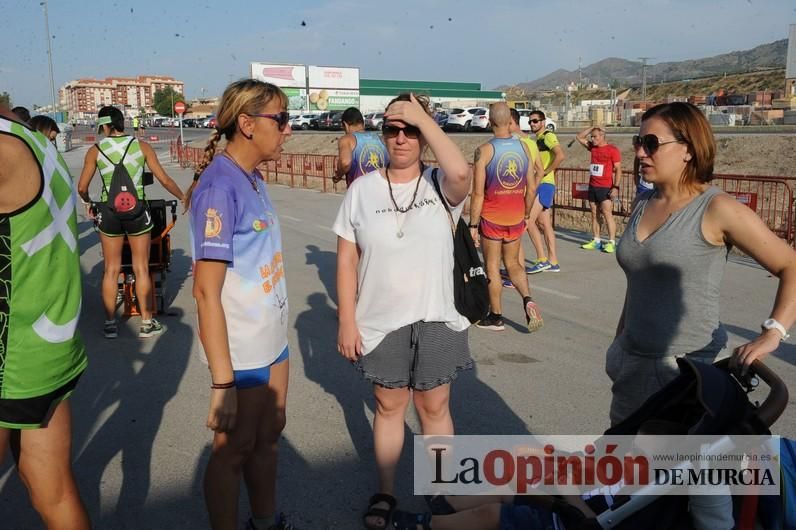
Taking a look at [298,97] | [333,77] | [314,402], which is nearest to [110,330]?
[314,402]

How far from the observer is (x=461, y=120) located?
144 ft

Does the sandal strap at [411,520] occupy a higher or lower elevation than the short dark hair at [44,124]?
lower

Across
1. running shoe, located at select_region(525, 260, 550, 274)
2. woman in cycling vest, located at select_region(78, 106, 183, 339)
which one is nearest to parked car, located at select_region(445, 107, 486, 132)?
running shoe, located at select_region(525, 260, 550, 274)

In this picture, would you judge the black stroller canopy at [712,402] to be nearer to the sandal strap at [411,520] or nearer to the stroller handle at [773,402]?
the stroller handle at [773,402]

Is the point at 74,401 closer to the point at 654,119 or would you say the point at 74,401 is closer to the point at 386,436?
the point at 386,436

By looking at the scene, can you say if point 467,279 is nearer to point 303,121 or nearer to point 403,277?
point 403,277

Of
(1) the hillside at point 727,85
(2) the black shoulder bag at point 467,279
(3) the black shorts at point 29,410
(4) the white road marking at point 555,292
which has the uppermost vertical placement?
(1) the hillside at point 727,85

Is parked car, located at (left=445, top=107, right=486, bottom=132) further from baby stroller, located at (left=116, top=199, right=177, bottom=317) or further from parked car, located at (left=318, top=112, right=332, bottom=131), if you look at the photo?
baby stroller, located at (left=116, top=199, right=177, bottom=317)

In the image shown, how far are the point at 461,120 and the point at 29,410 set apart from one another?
140ft

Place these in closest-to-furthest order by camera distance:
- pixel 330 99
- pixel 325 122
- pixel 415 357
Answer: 1. pixel 415 357
2. pixel 325 122
3. pixel 330 99

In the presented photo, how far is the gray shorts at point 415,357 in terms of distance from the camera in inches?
129

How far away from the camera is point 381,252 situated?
326 cm

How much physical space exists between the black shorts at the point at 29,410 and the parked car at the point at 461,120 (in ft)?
139

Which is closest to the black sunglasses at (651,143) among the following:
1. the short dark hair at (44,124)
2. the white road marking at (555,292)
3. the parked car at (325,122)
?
the white road marking at (555,292)
